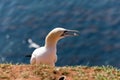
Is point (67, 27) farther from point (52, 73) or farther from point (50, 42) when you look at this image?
point (52, 73)

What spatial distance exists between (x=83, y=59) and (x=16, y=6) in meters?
9.30

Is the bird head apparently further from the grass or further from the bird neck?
the grass

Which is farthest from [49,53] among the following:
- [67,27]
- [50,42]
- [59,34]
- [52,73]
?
[67,27]

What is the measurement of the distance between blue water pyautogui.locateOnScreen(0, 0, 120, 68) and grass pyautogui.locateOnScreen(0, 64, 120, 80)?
1804 centimetres

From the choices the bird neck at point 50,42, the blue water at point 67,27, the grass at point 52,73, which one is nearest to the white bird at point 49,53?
the bird neck at point 50,42

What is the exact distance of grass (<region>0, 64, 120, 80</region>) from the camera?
1383 centimetres

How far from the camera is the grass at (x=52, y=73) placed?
13828 mm

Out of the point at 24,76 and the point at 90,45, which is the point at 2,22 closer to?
the point at 90,45

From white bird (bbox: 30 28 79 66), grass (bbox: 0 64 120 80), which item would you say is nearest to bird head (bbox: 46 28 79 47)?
white bird (bbox: 30 28 79 66)

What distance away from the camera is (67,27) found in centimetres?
3650

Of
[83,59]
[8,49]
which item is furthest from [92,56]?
[8,49]

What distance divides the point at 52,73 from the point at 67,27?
22.6 metres

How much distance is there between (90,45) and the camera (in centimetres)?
3488

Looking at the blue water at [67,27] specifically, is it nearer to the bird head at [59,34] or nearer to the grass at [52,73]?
the bird head at [59,34]
